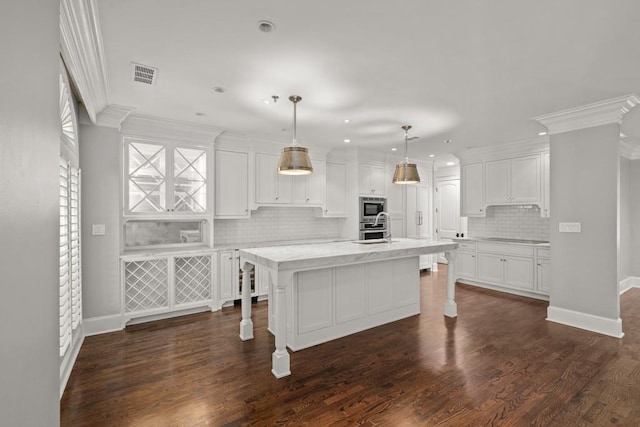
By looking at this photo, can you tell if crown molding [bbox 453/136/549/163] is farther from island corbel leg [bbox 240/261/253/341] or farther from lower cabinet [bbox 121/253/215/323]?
lower cabinet [bbox 121/253/215/323]

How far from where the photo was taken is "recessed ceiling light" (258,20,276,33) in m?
1.96

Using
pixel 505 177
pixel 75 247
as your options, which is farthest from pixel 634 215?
pixel 75 247

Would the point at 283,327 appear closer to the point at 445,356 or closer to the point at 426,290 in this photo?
the point at 445,356

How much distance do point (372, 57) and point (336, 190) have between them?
3574 mm

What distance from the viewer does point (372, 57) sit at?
240 centimetres

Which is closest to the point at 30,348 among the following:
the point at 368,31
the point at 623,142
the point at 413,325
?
the point at 368,31

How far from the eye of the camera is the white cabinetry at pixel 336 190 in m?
5.78

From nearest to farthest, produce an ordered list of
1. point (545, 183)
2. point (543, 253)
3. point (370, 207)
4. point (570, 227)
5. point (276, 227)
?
point (570, 227) → point (543, 253) → point (545, 183) → point (276, 227) → point (370, 207)

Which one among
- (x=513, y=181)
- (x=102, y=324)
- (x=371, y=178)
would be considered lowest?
(x=102, y=324)

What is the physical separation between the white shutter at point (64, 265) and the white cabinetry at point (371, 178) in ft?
14.7

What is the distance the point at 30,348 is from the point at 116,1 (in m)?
1.88

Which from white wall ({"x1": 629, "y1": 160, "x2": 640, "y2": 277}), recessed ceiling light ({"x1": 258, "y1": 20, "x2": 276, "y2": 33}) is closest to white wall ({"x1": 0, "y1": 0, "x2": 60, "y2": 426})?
recessed ceiling light ({"x1": 258, "y1": 20, "x2": 276, "y2": 33})

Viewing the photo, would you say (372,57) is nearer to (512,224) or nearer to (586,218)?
(586,218)

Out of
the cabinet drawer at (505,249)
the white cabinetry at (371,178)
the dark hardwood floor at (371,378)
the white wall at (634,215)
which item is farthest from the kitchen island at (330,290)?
the white wall at (634,215)
